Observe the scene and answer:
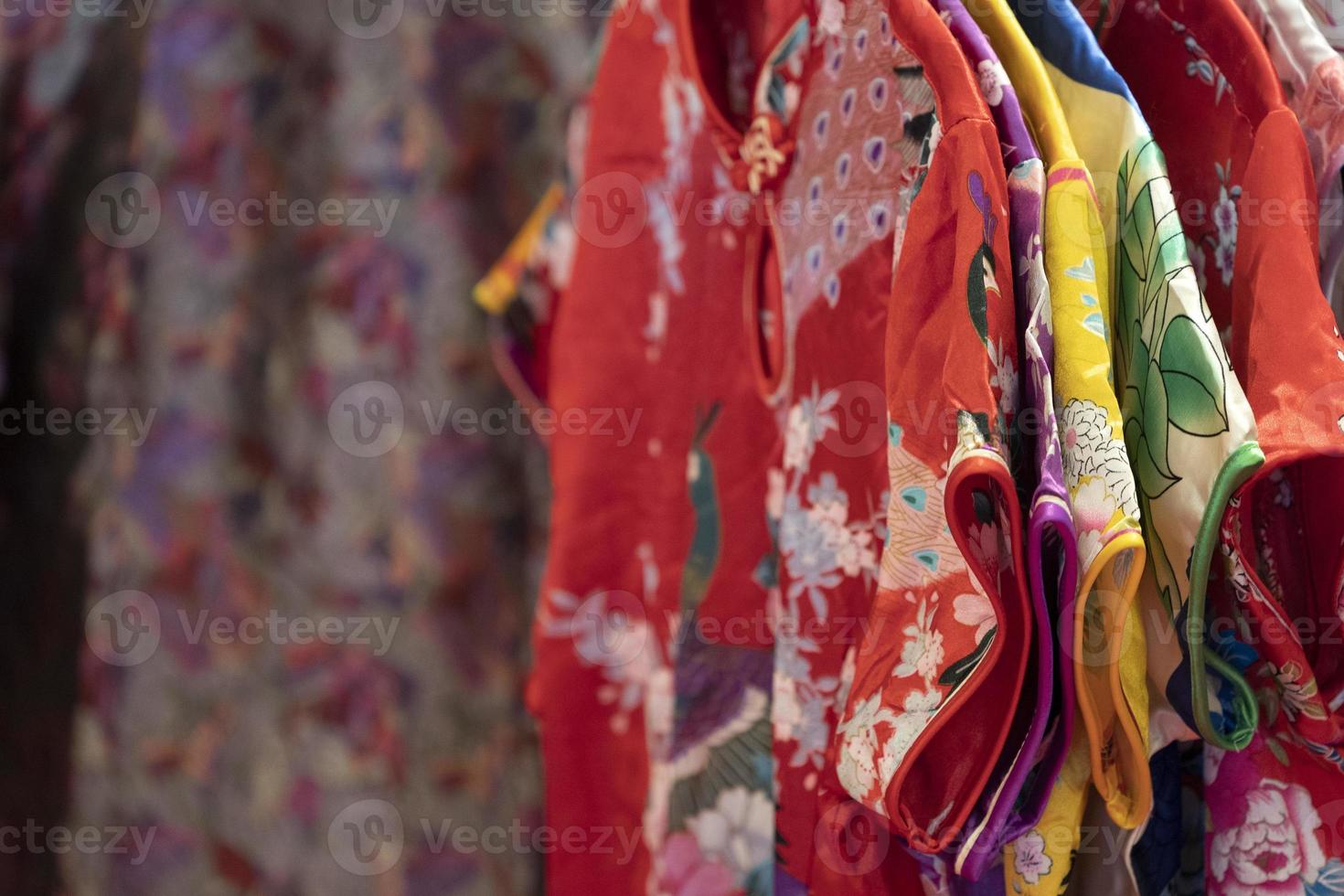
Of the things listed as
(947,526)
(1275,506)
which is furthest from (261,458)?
(1275,506)

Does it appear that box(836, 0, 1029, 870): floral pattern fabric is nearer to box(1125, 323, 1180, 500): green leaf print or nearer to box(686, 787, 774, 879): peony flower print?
box(1125, 323, 1180, 500): green leaf print

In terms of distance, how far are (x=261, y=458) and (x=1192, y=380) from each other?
800mm

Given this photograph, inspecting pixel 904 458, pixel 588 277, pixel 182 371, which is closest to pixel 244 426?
pixel 182 371

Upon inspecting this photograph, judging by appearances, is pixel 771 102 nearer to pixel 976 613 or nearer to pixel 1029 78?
pixel 1029 78

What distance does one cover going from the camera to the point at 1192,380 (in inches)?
17.6

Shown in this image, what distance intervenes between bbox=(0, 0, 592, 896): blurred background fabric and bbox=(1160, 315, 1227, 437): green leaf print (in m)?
0.64

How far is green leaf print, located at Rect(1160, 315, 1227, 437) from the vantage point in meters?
0.44

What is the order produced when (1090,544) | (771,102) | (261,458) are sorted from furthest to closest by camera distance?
1. (261,458)
2. (771,102)
3. (1090,544)

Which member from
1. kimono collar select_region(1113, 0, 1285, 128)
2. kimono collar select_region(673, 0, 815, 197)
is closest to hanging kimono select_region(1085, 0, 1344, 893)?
kimono collar select_region(1113, 0, 1285, 128)

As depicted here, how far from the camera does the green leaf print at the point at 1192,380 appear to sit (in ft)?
1.43

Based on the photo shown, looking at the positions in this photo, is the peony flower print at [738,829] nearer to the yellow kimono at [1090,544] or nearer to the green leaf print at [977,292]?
the yellow kimono at [1090,544]

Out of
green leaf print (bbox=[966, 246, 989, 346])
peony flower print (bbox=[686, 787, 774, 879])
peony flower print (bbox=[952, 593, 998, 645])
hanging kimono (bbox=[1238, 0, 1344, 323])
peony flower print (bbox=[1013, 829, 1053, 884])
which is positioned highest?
hanging kimono (bbox=[1238, 0, 1344, 323])

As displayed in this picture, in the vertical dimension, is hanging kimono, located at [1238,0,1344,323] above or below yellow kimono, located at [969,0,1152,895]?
above

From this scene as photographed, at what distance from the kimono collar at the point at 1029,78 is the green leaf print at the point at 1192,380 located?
11 cm
